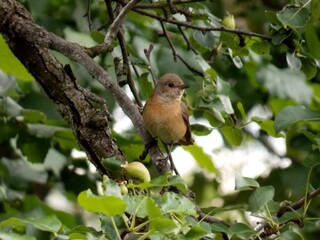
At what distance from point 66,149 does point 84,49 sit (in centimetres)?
151

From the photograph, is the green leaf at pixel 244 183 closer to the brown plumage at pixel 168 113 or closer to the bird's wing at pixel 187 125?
the brown plumage at pixel 168 113

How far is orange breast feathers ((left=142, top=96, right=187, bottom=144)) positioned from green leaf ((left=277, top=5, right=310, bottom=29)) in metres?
0.62

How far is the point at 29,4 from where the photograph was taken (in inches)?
173

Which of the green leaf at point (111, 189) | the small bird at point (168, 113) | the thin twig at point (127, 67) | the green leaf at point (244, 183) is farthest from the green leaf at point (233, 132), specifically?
the green leaf at point (111, 189)

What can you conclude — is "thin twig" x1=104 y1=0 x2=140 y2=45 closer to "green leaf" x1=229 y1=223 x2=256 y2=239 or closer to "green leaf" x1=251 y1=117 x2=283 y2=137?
"green leaf" x1=251 y1=117 x2=283 y2=137

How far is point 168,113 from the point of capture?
3.58 m

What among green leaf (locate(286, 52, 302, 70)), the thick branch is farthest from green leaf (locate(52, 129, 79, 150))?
green leaf (locate(286, 52, 302, 70))

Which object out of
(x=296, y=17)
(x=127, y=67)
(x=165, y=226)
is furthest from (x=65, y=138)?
(x=165, y=226)

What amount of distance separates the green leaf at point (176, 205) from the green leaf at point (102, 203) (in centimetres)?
17

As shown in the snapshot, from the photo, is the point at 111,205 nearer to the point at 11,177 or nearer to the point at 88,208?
the point at 88,208

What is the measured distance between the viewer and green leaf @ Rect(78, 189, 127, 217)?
6.14 feet

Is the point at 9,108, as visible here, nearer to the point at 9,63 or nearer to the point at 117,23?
the point at 9,63

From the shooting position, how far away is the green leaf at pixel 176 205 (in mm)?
2051

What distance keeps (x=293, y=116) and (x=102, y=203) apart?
3.55 ft
